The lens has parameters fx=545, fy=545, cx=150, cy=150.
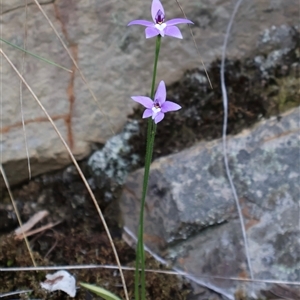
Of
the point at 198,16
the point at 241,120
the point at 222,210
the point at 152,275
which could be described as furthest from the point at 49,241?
the point at 198,16

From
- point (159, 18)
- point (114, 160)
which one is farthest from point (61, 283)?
point (159, 18)

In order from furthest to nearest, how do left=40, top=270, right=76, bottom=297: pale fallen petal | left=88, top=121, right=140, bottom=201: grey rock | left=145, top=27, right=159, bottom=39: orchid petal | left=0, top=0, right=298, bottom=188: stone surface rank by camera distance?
left=88, top=121, right=140, bottom=201: grey rock
left=0, top=0, right=298, bottom=188: stone surface
left=40, top=270, right=76, bottom=297: pale fallen petal
left=145, top=27, right=159, bottom=39: orchid petal

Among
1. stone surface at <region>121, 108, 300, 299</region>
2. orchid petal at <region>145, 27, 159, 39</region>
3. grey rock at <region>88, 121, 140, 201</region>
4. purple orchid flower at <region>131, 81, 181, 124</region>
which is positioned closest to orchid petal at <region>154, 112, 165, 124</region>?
purple orchid flower at <region>131, 81, 181, 124</region>

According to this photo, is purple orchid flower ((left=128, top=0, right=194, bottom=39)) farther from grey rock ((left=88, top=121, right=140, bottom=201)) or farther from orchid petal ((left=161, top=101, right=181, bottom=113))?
grey rock ((left=88, top=121, right=140, bottom=201))

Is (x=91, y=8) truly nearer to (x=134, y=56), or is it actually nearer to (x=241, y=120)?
(x=134, y=56)

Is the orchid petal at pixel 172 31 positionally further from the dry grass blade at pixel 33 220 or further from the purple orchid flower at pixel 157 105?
the dry grass blade at pixel 33 220

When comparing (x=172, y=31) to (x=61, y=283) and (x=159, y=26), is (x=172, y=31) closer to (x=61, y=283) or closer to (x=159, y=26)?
(x=159, y=26)

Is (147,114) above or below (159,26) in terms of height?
below
